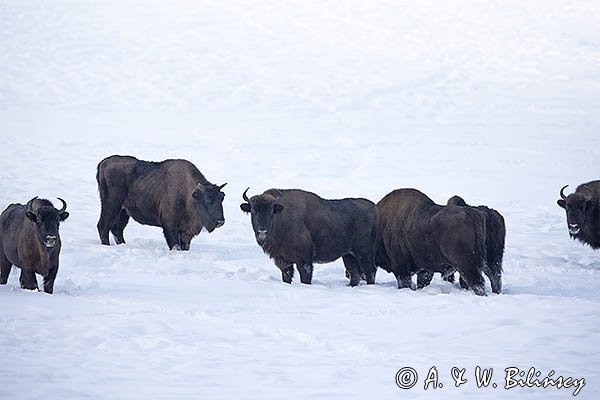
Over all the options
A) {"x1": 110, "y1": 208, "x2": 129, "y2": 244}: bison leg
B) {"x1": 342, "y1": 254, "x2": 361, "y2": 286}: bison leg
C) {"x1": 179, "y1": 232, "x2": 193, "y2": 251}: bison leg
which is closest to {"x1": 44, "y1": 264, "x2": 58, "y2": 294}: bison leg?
{"x1": 342, "y1": 254, "x2": 361, "y2": 286}: bison leg

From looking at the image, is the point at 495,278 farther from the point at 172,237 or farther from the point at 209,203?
the point at 172,237

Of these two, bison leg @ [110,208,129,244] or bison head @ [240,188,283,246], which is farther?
bison leg @ [110,208,129,244]

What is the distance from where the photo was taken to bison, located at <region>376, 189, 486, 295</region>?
12125 millimetres

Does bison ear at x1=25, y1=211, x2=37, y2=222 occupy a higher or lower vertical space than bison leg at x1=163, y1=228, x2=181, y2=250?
higher

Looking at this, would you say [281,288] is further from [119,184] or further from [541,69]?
[541,69]

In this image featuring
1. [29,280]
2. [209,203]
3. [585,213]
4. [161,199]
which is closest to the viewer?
[29,280]

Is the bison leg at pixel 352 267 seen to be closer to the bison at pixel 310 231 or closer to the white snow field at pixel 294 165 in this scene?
the bison at pixel 310 231

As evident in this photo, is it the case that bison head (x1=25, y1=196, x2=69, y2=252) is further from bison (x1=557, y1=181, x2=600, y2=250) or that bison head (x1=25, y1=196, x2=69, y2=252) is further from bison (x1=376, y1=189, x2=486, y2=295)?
bison (x1=557, y1=181, x2=600, y2=250)

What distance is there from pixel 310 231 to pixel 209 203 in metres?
2.88

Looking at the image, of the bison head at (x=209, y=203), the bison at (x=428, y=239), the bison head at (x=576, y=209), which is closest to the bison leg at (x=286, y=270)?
the bison at (x=428, y=239)

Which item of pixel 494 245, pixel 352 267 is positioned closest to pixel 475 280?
pixel 494 245

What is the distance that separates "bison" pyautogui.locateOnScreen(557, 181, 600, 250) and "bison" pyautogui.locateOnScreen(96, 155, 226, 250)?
5.72 m

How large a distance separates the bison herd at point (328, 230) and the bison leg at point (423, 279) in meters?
0.02

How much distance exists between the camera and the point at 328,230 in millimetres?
13164
